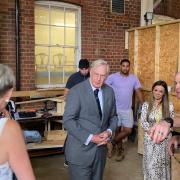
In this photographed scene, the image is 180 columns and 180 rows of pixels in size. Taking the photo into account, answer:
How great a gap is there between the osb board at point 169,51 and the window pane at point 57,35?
2.09 meters

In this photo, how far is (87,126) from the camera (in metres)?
3.17

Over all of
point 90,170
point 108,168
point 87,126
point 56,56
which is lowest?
point 108,168

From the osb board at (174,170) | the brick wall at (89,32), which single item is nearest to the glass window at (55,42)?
the brick wall at (89,32)

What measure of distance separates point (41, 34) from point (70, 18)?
779 mm

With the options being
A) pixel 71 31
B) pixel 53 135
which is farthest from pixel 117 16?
pixel 53 135

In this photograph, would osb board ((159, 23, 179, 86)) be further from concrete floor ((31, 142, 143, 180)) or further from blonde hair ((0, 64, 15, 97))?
blonde hair ((0, 64, 15, 97))

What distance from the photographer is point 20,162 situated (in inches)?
64.8

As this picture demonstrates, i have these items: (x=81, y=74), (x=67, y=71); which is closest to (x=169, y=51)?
(x=81, y=74)

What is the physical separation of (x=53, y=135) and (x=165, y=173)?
2.65 meters

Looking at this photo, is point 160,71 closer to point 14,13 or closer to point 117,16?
point 117,16

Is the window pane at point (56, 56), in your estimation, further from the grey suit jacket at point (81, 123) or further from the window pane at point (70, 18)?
the grey suit jacket at point (81, 123)

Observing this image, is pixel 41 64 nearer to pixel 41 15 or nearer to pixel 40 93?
pixel 40 93

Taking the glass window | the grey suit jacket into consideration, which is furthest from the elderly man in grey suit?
the glass window

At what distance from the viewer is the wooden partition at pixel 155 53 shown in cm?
631
